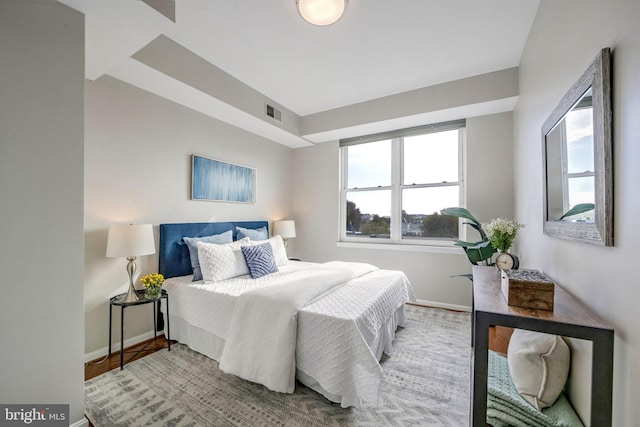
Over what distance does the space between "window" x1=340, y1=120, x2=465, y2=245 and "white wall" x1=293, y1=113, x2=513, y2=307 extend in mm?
190

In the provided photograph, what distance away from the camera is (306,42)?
93.7 inches

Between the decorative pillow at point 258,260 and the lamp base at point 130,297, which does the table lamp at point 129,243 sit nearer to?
the lamp base at point 130,297

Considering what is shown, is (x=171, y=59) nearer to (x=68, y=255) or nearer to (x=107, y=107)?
(x=107, y=107)

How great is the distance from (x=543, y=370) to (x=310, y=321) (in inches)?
48.8

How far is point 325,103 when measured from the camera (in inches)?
145

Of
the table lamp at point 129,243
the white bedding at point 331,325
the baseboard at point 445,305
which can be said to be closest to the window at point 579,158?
the white bedding at point 331,325

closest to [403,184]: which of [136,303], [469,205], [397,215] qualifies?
[397,215]

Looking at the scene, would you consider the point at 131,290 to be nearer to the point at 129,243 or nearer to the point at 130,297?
the point at 130,297

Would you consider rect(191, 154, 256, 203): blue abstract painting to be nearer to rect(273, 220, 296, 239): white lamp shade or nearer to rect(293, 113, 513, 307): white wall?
rect(273, 220, 296, 239): white lamp shade

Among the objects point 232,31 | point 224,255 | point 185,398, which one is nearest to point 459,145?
point 232,31

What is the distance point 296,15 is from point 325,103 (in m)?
1.64

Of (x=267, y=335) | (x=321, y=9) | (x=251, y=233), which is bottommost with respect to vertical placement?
(x=267, y=335)

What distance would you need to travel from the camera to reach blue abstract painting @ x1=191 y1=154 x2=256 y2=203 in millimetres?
3074

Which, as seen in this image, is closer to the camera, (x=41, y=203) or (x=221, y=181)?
(x=41, y=203)
